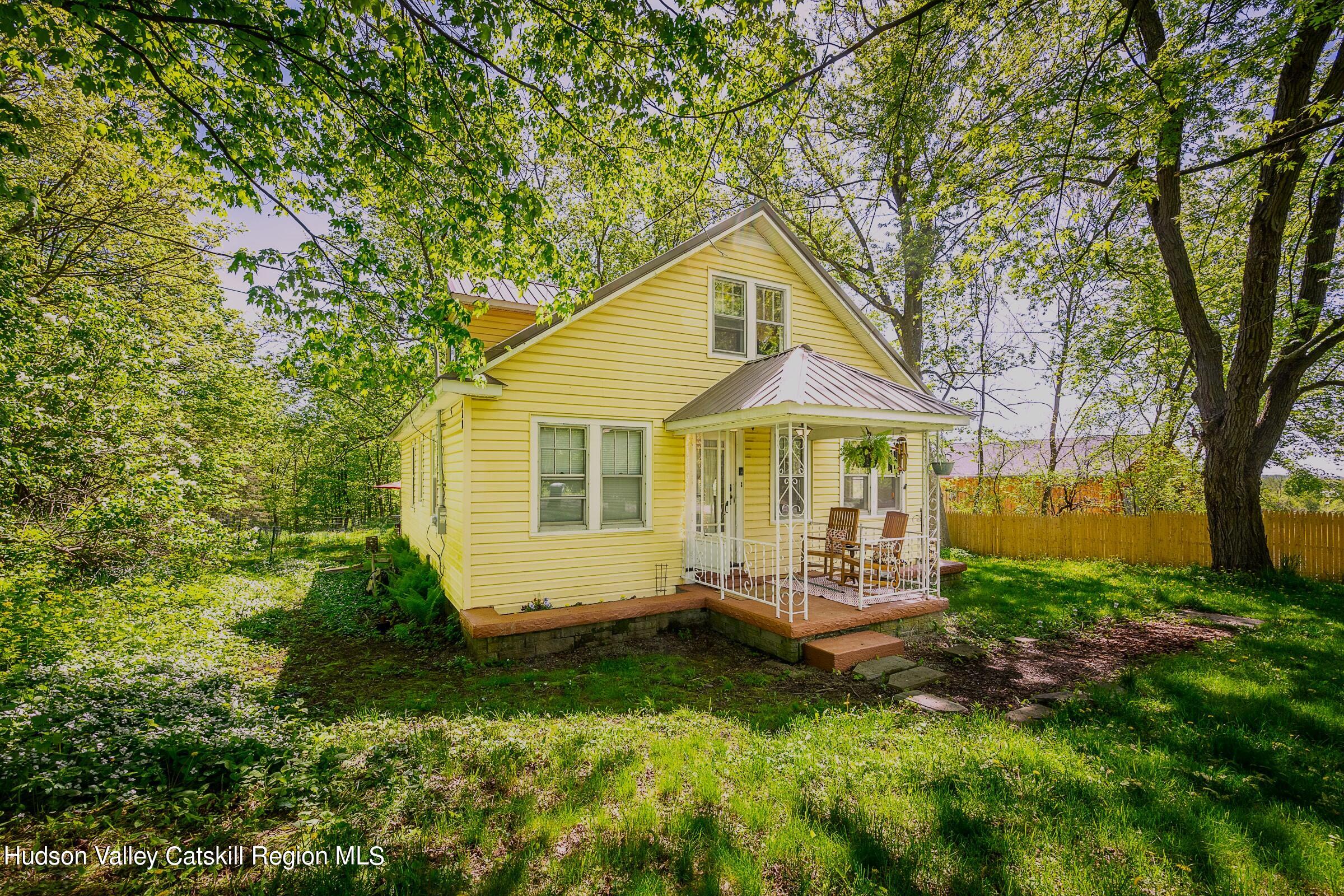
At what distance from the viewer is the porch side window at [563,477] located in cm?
759

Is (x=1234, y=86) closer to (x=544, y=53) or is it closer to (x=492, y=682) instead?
(x=544, y=53)

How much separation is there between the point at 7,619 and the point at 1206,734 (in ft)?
33.2

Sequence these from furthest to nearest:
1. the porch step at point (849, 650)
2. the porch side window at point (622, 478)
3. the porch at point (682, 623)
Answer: the porch side window at point (622, 478) < the porch at point (682, 623) < the porch step at point (849, 650)

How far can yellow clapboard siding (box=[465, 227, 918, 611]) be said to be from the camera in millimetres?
7184

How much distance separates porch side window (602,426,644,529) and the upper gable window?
2191 millimetres

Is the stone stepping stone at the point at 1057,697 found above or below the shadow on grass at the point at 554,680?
above

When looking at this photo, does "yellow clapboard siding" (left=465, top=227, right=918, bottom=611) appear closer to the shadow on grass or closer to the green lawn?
the shadow on grass

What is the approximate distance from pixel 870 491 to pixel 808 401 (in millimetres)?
5049

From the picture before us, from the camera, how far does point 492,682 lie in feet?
19.6

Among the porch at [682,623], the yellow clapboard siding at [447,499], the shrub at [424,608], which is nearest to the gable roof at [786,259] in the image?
the yellow clapboard siding at [447,499]

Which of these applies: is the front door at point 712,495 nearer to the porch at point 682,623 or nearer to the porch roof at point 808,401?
the porch at point 682,623

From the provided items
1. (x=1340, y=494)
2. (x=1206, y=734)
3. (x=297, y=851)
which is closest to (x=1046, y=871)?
(x=1206, y=734)

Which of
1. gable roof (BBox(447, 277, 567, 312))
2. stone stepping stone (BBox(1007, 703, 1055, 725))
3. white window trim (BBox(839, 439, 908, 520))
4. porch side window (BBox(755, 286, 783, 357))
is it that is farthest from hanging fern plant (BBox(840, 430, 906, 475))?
gable roof (BBox(447, 277, 567, 312))

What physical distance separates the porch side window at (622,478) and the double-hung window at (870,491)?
163 inches
